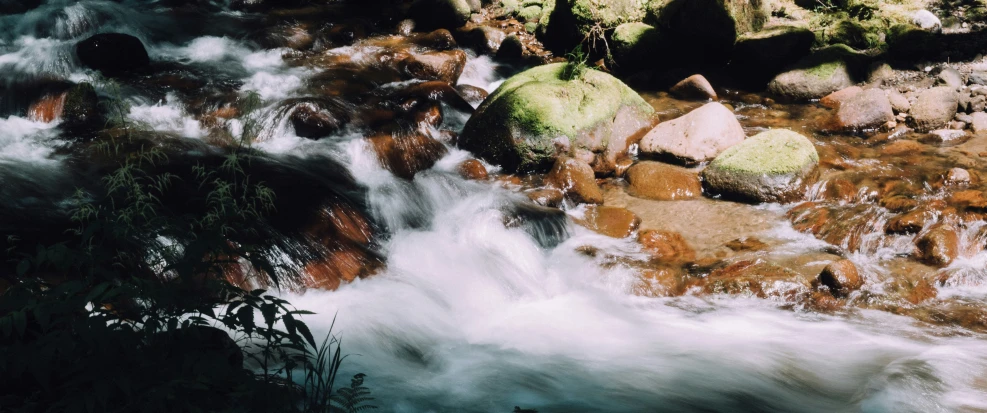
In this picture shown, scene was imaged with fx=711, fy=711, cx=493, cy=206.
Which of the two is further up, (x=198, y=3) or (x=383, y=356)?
(x=198, y=3)

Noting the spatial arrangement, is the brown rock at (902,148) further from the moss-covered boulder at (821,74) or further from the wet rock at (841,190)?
the moss-covered boulder at (821,74)

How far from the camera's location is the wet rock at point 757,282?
543 cm

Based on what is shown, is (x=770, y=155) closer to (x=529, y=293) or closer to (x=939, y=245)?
(x=939, y=245)

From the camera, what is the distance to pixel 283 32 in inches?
425

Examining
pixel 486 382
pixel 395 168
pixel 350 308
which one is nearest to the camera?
pixel 486 382

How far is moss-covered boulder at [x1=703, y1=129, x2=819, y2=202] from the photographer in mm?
6730

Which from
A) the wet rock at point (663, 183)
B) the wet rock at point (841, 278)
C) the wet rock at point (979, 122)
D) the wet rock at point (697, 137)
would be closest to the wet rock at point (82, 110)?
the wet rock at point (663, 183)

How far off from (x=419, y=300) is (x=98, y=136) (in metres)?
3.76

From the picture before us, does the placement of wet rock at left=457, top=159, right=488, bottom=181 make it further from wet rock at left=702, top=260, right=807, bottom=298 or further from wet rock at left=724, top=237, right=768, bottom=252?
wet rock at left=702, top=260, right=807, bottom=298

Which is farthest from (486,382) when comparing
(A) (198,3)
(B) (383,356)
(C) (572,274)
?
(A) (198,3)

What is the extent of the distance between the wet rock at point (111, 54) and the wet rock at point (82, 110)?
1253 mm

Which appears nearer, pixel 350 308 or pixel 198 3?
pixel 350 308

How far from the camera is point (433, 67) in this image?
972cm

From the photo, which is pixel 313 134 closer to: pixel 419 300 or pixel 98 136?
pixel 98 136
